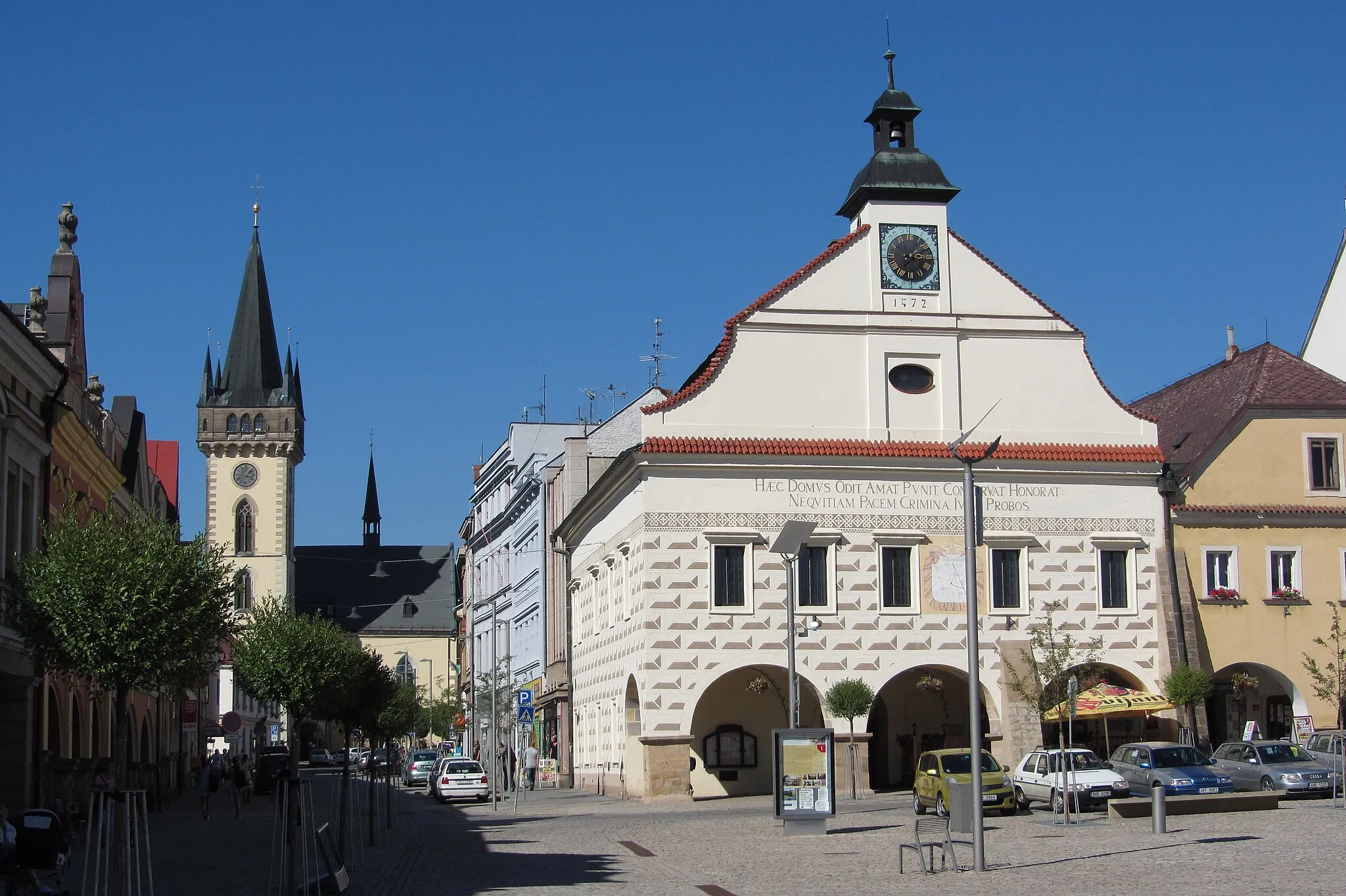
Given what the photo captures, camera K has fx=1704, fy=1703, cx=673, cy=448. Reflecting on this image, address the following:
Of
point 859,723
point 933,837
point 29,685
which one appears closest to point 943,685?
point 859,723

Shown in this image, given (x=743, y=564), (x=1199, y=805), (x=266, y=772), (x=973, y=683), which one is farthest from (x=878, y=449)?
(x=266, y=772)

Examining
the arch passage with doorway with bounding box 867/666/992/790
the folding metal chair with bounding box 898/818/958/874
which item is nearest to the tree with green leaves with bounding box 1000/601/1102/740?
the arch passage with doorway with bounding box 867/666/992/790

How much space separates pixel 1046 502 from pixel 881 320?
6726 mm

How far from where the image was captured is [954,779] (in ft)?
114

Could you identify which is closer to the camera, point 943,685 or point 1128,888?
point 1128,888

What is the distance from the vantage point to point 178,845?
3481cm

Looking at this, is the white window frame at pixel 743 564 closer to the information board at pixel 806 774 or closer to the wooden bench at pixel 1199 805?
the information board at pixel 806 774

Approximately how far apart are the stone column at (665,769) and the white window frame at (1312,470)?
18899mm

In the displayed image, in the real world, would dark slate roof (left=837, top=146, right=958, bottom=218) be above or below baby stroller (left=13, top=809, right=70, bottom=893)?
above

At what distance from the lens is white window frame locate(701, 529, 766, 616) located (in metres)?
44.4

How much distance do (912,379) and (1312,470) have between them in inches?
Result: 459

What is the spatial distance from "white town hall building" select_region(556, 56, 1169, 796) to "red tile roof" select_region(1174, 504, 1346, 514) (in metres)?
1.06

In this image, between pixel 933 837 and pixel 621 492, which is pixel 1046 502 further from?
Answer: pixel 933 837

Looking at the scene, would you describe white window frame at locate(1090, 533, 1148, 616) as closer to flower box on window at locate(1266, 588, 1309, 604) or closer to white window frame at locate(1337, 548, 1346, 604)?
flower box on window at locate(1266, 588, 1309, 604)
